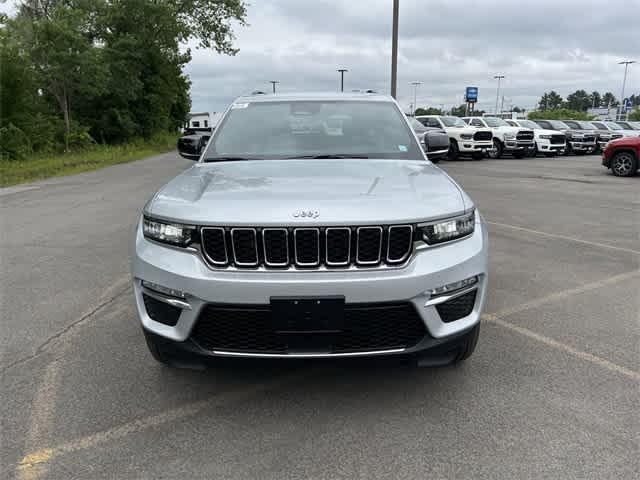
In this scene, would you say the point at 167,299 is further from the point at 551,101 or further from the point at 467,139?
the point at 551,101

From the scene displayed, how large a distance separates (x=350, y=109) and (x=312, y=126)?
0.41m

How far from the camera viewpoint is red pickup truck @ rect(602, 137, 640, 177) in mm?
15719

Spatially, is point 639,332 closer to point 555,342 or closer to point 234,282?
point 555,342

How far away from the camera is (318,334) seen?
2582mm

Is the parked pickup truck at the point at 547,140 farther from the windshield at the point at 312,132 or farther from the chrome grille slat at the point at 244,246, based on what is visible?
the chrome grille slat at the point at 244,246

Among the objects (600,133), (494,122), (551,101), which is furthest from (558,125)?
(551,101)

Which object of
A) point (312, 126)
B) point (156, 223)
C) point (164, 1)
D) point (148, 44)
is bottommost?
point (156, 223)

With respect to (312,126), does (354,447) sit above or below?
below

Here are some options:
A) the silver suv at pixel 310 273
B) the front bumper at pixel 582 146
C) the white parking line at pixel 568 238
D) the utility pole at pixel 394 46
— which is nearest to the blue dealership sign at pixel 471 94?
the front bumper at pixel 582 146

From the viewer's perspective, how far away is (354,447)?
260 cm

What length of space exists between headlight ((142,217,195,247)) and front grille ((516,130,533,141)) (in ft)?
78.9

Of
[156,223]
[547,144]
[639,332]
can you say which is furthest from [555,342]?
[547,144]

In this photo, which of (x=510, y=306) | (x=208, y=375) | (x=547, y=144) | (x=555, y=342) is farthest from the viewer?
(x=547, y=144)

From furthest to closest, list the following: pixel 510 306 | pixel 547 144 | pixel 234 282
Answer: pixel 547 144 < pixel 510 306 < pixel 234 282
